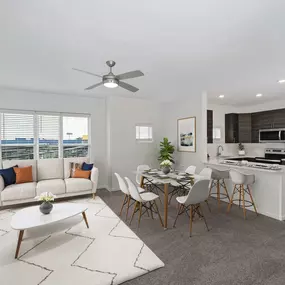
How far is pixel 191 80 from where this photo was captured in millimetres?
4098

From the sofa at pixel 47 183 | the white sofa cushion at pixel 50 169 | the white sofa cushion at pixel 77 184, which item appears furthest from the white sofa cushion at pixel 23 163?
the white sofa cushion at pixel 77 184

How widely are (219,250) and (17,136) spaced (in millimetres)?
5129

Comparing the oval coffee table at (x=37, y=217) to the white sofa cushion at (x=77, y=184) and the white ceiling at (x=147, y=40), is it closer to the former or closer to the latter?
the white sofa cushion at (x=77, y=184)

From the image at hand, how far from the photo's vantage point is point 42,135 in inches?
205

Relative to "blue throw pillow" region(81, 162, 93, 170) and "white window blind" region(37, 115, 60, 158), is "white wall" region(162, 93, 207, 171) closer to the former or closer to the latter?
"blue throw pillow" region(81, 162, 93, 170)

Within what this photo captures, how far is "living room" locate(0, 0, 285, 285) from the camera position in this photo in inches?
80.7

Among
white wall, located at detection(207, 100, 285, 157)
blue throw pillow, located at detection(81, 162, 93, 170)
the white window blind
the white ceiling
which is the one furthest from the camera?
white wall, located at detection(207, 100, 285, 157)

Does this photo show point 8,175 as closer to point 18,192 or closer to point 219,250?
point 18,192

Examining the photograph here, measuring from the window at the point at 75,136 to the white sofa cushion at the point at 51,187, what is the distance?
121cm

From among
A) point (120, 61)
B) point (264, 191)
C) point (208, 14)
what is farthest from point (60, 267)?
point (264, 191)

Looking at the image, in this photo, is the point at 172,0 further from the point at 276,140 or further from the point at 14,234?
the point at 276,140

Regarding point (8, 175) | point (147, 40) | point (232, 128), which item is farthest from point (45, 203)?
point (232, 128)

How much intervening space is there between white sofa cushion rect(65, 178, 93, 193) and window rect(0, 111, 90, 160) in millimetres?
1168

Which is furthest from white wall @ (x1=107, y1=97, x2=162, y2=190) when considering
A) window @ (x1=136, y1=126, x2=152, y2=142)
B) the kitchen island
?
the kitchen island
